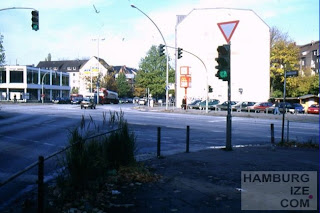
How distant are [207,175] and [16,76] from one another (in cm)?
8001

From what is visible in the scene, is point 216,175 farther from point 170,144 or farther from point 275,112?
point 275,112

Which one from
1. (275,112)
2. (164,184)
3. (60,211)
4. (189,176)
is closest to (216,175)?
(189,176)

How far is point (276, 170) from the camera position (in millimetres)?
7250

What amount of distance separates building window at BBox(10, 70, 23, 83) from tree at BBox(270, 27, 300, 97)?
175 feet

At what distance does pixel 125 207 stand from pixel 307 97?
50248mm

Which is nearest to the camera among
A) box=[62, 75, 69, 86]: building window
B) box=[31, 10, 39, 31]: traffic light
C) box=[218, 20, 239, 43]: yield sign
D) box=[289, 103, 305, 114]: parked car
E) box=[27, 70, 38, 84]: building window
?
box=[218, 20, 239, 43]: yield sign

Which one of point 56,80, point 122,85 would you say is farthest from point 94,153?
point 122,85

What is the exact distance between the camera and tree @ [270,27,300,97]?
2388 inches

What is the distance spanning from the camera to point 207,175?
679 centimetres

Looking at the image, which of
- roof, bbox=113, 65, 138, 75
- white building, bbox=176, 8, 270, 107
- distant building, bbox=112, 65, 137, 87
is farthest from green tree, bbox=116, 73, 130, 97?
white building, bbox=176, 8, 270, 107

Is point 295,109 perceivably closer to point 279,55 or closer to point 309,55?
point 279,55

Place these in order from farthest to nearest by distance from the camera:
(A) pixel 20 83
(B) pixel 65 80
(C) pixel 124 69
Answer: (C) pixel 124 69, (B) pixel 65 80, (A) pixel 20 83

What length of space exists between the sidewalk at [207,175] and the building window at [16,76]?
76772 mm

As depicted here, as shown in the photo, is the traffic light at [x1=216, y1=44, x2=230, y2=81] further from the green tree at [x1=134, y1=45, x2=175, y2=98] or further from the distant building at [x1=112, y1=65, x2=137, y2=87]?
the distant building at [x1=112, y1=65, x2=137, y2=87]
